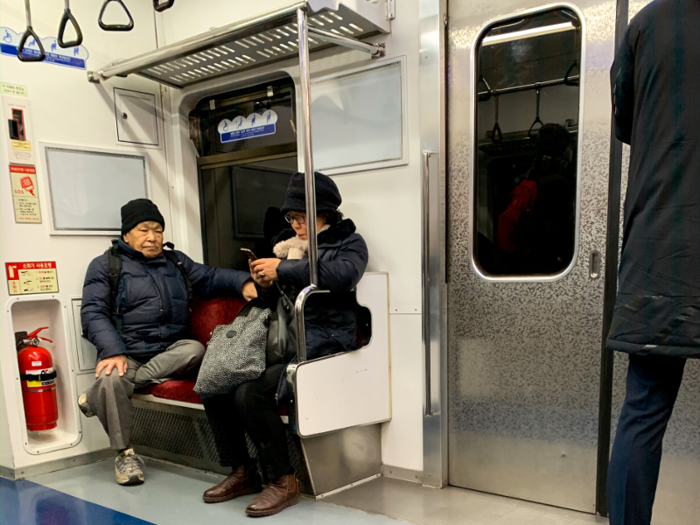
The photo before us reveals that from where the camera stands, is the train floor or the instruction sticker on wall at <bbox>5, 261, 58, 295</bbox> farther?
the instruction sticker on wall at <bbox>5, 261, 58, 295</bbox>

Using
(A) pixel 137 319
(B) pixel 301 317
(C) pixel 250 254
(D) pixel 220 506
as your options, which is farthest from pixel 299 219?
(D) pixel 220 506

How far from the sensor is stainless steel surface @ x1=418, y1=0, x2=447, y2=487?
251 centimetres

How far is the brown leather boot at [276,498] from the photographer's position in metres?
2.32

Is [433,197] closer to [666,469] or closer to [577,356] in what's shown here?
[577,356]

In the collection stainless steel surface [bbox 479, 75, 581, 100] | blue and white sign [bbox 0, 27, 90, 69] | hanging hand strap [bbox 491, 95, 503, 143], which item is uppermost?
blue and white sign [bbox 0, 27, 90, 69]

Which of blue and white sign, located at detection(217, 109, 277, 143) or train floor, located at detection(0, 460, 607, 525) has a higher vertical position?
blue and white sign, located at detection(217, 109, 277, 143)

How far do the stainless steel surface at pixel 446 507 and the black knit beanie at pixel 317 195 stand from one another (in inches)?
55.9

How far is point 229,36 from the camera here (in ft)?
8.46

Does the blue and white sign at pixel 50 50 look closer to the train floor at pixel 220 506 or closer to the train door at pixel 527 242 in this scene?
the train door at pixel 527 242

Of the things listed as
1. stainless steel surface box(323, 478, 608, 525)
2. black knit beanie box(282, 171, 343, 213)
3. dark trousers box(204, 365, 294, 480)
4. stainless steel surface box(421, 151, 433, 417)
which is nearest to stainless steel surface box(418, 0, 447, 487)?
stainless steel surface box(421, 151, 433, 417)

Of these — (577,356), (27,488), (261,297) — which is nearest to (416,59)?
(261,297)

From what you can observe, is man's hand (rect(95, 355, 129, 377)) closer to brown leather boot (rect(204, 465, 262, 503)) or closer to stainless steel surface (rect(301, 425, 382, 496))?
brown leather boot (rect(204, 465, 262, 503))

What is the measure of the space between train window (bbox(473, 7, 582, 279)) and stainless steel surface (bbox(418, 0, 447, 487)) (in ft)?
0.57

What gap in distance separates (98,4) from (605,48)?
3.04m
